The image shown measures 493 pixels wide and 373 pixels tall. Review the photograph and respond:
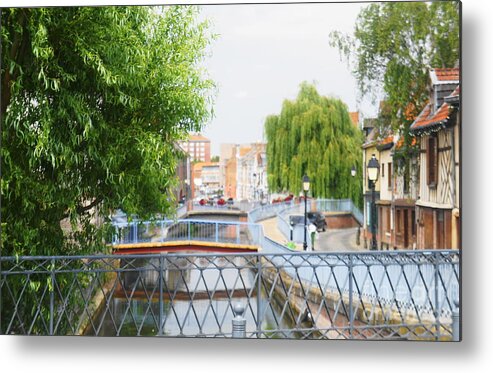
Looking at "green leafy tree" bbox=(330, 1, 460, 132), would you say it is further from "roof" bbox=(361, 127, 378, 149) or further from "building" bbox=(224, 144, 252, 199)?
"building" bbox=(224, 144, 252, 199)

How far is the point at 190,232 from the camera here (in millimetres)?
6344

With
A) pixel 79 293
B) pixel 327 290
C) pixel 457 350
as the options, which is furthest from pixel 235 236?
pixel 457 350

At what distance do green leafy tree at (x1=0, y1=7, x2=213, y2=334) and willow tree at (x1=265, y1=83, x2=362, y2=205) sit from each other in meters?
0.54

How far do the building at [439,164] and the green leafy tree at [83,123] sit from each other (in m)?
1.47

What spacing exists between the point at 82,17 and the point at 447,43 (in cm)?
242

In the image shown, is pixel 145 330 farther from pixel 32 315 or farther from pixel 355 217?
pixel 355 217

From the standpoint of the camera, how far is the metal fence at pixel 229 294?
609 centimetres

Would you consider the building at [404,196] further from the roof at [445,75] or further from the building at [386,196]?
the roof at [445,75]

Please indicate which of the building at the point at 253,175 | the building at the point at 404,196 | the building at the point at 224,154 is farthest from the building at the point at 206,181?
the building at the point at 404,196

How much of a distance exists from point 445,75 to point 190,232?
1.98 m

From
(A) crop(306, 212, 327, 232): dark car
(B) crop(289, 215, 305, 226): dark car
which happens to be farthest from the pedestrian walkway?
(A) crop(306, 212, 327, 232): dark car

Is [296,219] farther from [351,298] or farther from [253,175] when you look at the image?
[351,298]

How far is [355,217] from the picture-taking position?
20.1ft

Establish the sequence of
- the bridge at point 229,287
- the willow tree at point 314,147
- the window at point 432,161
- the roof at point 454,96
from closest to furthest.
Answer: the roof at point 454,96 < the window at point 432,161 < the bridge at point 229,287 < the willow tree at point 314,147
